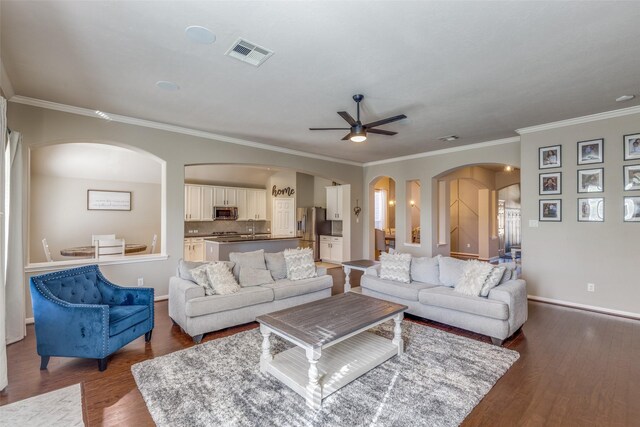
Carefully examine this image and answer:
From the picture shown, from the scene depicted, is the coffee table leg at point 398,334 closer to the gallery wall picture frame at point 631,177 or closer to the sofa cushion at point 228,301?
the sofa cushion at point 228,301

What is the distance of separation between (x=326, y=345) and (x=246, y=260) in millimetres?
2291

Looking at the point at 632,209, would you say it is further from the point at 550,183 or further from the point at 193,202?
the point at 193,202

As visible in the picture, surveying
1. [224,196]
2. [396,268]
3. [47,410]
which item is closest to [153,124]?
[47,410]

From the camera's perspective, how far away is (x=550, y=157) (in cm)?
481

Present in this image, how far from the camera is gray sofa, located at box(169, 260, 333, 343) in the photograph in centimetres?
334

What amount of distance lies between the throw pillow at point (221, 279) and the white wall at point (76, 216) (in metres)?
4.43

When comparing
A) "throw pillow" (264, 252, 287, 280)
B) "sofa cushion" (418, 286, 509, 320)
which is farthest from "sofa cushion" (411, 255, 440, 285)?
"throw pillow" (264, 252, 287, 280)

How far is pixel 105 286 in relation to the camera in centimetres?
329

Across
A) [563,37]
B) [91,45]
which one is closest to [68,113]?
[91,45]

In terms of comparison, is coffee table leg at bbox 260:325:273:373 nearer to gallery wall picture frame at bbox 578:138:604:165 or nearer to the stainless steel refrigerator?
gallery wall picture frame at bbox 578:138:604:165

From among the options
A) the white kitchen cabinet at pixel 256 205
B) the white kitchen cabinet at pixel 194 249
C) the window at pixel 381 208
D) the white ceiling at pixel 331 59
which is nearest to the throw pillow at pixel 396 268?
the white ceiling at pixel 331 59

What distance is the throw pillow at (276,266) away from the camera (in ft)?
14.7

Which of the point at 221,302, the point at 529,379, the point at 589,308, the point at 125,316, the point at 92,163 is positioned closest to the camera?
the point at 529,379

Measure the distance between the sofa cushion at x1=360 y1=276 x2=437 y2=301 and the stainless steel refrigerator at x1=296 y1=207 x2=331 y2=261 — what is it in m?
4.53
